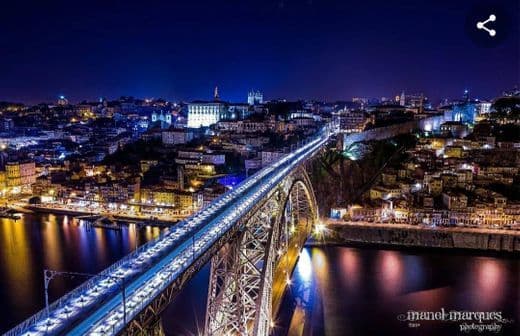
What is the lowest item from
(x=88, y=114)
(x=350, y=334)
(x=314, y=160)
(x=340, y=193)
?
(x=350, y=334)

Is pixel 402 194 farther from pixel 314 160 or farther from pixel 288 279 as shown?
pixel 288 279

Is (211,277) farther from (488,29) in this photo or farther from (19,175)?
(19,175)

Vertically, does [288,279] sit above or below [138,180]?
below

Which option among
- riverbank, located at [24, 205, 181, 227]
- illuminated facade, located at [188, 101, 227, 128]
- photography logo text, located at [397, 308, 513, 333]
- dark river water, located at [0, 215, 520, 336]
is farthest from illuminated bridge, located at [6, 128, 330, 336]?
illuminated facade, located at [188, 101, 227, 128]

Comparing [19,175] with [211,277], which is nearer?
[211,277]

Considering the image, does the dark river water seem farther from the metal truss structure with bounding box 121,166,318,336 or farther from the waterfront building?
the waterfront building

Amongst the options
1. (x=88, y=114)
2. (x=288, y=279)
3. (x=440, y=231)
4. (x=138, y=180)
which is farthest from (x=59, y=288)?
(x=88, y=114)

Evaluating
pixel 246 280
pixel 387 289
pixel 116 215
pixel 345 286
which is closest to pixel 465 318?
pixel 387 289

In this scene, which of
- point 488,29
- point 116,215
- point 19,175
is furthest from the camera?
point 19,175
